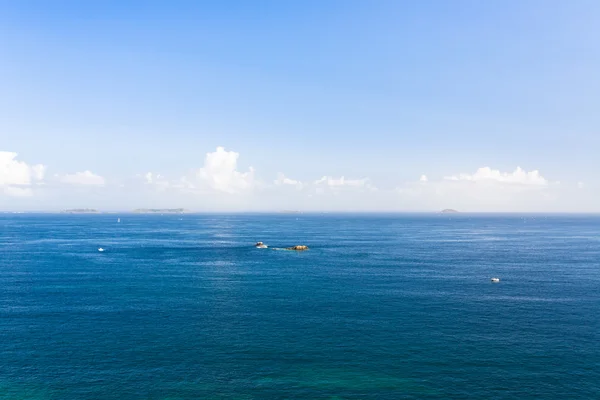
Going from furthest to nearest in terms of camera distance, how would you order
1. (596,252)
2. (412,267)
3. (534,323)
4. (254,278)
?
(596,252) → (412,267) → (254,278) → (534,323)

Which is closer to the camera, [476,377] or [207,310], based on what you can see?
[476,377]

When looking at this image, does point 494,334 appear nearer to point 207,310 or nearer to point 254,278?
point 207,310

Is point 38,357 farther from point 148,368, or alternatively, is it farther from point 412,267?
point 412,267

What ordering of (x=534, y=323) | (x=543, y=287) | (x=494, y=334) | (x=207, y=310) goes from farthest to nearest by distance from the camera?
(x=543, y=287) < (x=207, y=310) < (x=534, y=323) < (x=494, y=334)

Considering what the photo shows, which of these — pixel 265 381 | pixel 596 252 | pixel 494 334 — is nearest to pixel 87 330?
pixel 265 381

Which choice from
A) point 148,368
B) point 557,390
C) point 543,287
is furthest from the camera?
A: point 543,287

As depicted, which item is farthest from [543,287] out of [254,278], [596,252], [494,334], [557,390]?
[596,252]

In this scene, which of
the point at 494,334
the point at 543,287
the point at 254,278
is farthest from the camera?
the point at 254,278

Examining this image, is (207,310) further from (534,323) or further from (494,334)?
(534,323)

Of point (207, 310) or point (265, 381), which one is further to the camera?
point (207, 310)
